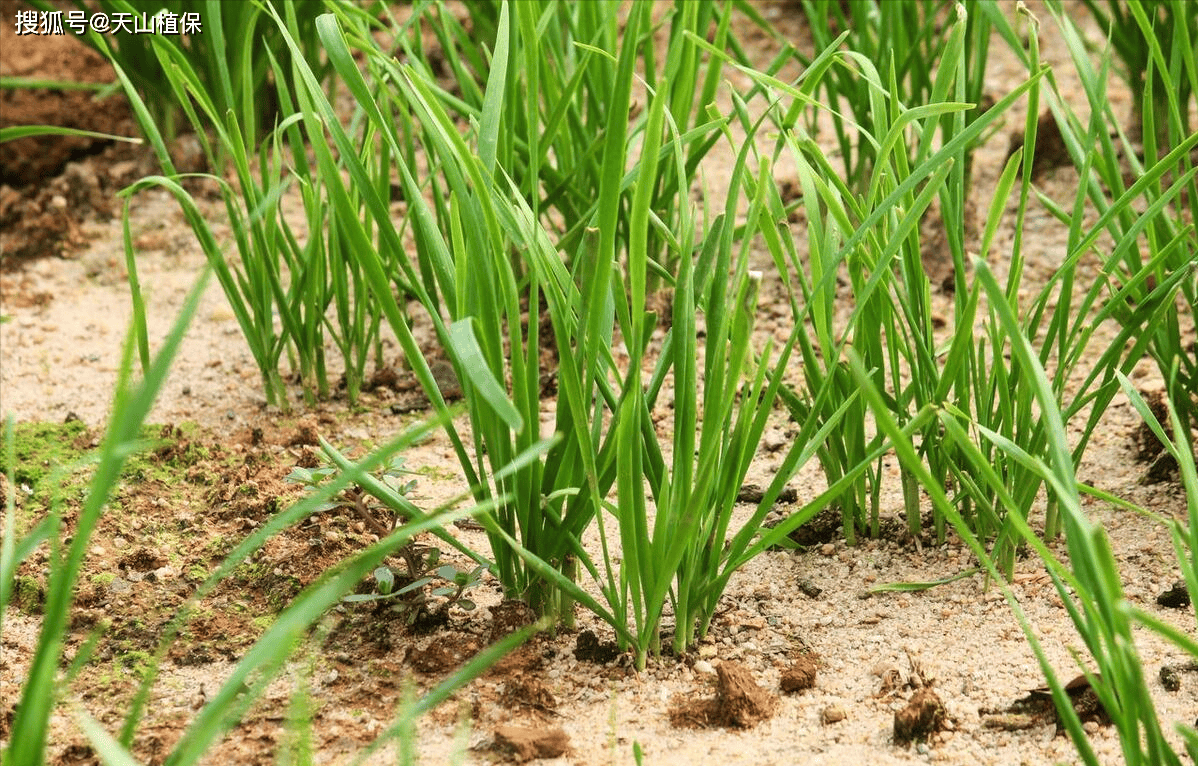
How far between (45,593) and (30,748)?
649mm

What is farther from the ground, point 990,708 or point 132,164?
point 132,164

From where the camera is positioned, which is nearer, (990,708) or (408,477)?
(990,708)

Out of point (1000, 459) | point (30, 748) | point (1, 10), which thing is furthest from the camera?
point (1, 10)

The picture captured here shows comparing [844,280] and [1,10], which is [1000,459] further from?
[1,10]

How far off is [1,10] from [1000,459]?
2450mm

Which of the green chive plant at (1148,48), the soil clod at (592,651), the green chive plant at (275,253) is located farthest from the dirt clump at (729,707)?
the green chive plant at (1148,48)

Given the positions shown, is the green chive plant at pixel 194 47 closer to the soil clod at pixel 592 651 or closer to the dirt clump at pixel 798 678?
the soil clod at pixel 592 651

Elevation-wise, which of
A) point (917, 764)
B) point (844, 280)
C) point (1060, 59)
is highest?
point (1060, 59)

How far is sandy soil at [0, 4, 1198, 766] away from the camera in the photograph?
1.14 m

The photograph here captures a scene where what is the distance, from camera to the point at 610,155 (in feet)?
3.45

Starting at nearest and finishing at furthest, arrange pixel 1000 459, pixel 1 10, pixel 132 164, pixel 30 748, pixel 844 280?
pixel 30 748, pixel 1000 459, pixel 844 280, pixel 132 164, pixel 1 10

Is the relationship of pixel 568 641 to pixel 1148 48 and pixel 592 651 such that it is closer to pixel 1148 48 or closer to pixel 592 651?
pixel 592 651

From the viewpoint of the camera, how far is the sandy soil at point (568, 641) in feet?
3.74

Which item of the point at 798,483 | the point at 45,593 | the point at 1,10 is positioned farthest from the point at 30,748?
the point at 1,10
